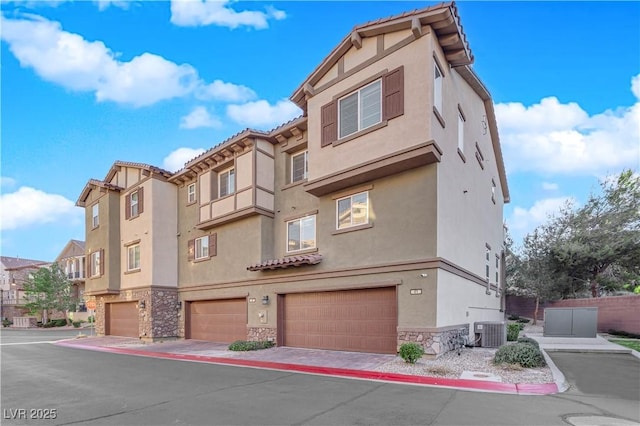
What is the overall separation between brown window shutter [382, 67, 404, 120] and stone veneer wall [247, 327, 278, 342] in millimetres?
9476

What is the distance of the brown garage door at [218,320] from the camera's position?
18.4m

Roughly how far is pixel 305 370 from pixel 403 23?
10.7 m

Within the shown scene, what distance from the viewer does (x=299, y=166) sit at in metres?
17.5

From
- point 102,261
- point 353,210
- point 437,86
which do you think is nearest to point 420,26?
point 437,86

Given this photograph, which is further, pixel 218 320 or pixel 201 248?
pixel 201 248

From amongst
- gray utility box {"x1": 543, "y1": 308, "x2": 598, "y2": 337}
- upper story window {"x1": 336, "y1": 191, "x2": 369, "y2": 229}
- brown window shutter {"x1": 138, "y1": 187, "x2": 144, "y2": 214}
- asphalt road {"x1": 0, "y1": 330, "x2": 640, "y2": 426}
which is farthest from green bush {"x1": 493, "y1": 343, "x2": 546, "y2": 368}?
brown window shutter {"x1": 138, "y1": 187, "x2": 144, "y2": 214}

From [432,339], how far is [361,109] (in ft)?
25.1

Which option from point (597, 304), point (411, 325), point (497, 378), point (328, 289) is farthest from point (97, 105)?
point (597, 304)

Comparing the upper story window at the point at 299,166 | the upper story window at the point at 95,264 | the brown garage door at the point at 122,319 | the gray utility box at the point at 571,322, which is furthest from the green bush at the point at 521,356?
the upper story window at the point at 95,264

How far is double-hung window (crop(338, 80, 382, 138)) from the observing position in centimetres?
1321

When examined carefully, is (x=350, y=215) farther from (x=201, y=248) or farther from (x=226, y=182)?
(x=201, y=248)

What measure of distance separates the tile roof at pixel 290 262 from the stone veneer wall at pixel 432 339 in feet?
A: 13.3

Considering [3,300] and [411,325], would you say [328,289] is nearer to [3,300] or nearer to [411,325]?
[411,325]

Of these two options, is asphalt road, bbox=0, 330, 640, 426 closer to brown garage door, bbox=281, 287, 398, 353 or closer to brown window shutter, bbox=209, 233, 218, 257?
brown garage door, bbox=281, 287, 398, 353
